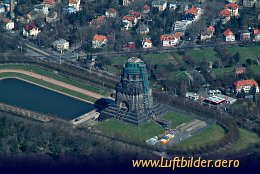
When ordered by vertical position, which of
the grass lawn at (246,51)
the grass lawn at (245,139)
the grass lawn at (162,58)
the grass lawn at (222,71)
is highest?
the grass lawn at (246,51)

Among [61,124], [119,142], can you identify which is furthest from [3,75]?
[119,142]

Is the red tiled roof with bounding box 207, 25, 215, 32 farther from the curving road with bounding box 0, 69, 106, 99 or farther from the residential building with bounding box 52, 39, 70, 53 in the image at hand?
the curving road with bounding box 0, 69, 106, 99

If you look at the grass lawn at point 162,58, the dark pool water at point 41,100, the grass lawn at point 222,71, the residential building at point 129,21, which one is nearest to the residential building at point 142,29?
the residential building at point 129,21

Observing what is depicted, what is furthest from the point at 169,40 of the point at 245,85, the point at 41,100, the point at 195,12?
the point at 41,100

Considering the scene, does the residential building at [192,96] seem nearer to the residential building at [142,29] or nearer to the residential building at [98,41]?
the residential building at [98,41]

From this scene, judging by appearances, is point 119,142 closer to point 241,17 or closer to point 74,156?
point 74,156
